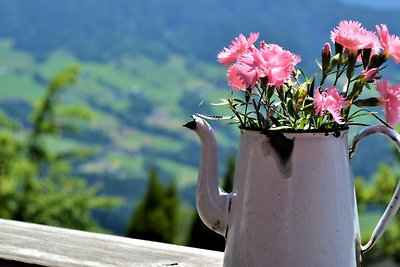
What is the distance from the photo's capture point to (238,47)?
87 cm

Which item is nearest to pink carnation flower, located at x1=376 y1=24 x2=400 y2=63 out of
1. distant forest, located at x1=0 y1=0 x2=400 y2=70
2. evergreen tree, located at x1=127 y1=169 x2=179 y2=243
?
evergreen tree, located at x1=127 y1=169 x2=179 y2=243

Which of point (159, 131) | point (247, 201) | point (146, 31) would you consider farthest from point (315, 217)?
point (146, 31)

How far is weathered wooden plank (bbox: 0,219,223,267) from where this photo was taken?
109cm

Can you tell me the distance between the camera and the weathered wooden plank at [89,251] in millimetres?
1092

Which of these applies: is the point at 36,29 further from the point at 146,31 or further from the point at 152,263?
the point at 152,263

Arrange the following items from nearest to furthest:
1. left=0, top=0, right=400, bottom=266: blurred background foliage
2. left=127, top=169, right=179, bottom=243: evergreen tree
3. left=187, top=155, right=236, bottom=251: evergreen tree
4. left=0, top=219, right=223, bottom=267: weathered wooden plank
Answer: left=0, top=219, right=223, bottom=267: weathered wooden plank
left=187, top=155, right=236, bottom=251: evergreen tree
left=127, top=169, right=179, bottom=243: evergreen tree
left=0, top=0, right=400, bottom=266: blurred background foliage

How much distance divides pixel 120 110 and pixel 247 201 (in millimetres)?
27668

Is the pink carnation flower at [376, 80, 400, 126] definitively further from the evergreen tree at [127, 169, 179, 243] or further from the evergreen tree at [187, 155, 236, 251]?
the evergreen tree at [127, 169, 179, 243]

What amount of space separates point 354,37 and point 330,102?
0.09m

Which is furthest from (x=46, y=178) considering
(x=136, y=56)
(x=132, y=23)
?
(x=132, y=23)

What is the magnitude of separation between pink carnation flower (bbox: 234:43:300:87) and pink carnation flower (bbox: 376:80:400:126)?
4.4 inches

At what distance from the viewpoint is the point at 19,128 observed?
8.59 meters

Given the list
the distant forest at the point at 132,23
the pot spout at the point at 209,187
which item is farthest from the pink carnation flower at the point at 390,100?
the distant forest at the point at 132,23

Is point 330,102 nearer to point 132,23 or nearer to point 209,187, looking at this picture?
point 209,187
